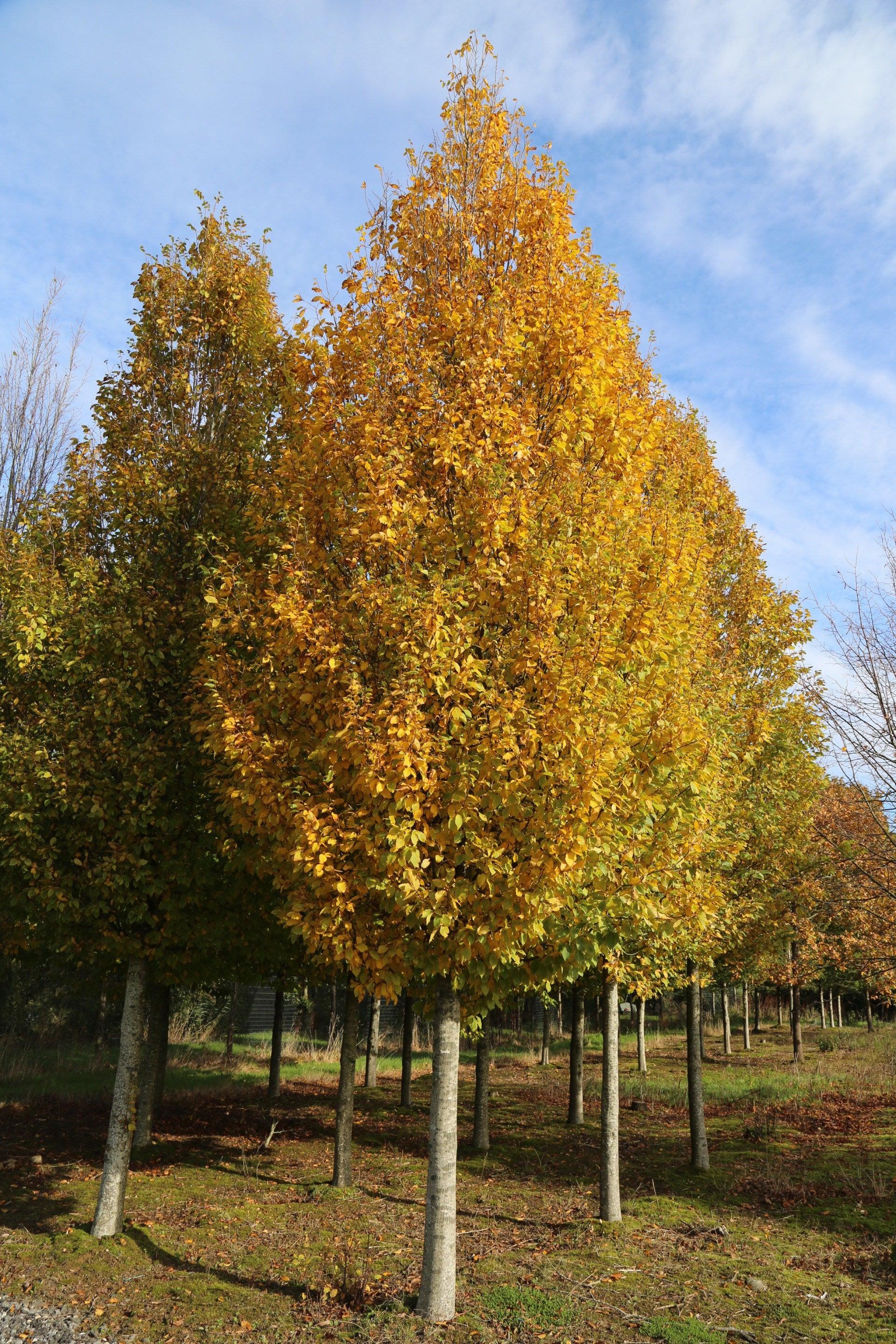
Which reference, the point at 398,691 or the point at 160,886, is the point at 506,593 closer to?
the point at 398,691

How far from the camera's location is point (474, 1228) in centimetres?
905

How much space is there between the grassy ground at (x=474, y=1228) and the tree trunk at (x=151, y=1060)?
59cm

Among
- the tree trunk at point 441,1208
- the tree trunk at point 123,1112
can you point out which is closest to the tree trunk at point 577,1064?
the tree trunk at point 123,1112

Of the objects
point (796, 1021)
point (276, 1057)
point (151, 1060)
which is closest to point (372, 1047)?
point (276, 1057)

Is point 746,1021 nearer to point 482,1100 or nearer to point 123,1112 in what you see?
point 482,1100

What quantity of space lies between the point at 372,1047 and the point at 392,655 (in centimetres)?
1651

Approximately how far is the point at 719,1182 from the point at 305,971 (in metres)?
6.47

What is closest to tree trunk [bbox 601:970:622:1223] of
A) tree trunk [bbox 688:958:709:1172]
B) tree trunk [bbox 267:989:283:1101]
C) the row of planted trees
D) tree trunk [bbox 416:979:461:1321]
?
the row of planted trees

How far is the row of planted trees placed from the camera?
18.3ft

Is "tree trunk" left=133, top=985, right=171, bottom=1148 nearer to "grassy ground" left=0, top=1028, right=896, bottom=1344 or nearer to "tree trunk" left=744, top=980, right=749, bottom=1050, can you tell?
"grassy ground" left=0, top=1028, right=896, bottom=1344

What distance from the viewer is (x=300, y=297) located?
725cm

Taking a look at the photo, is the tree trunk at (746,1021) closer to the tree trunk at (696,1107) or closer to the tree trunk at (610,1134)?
the tree trunk at (696,1107)

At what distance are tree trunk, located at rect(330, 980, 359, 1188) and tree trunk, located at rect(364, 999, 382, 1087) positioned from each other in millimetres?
5365

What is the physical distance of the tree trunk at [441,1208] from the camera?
5.95 metres
